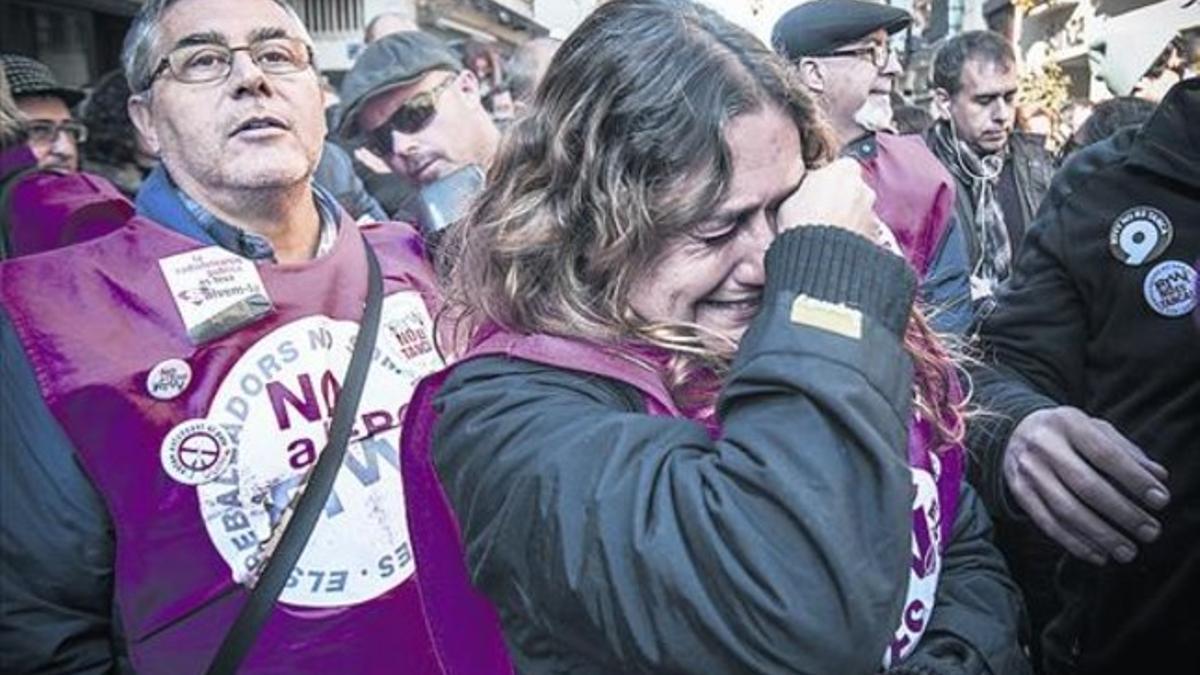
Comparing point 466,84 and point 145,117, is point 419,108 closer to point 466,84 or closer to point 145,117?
point 466,84

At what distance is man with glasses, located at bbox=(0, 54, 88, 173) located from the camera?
430 cm

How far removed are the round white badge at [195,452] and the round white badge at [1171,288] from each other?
1582mm

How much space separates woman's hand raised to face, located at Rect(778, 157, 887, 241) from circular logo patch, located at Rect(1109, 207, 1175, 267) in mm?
865

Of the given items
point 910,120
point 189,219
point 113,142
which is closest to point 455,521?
point 189,219

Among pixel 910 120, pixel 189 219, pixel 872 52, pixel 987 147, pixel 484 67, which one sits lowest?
pixel 484 67

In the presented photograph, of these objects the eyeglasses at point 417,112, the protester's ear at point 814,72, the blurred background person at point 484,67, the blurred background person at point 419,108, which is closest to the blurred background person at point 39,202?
the blurred background person at point 419,108

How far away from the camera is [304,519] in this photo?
77.9 inches

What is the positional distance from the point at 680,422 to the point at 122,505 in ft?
3.67

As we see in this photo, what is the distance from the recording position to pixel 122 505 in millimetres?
1890

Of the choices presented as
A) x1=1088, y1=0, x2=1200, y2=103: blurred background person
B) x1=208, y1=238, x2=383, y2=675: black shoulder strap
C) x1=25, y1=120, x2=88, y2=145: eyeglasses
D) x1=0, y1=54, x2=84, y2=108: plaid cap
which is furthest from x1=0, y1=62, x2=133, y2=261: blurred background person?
x1=1088, y1=0, x2=1200, y2=103: blurred background person

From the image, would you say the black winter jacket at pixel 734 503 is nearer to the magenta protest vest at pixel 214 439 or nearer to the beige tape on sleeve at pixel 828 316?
the beige tape on sleeve at pixel 828 316

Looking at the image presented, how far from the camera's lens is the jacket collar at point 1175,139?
1926mm

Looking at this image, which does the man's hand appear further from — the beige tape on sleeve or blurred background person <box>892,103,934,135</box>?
blurred background person <box>892,103,934,135</box>

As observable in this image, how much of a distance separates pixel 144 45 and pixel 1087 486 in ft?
6.10
